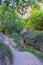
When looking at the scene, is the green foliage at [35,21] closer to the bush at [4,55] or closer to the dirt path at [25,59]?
the dirt path at [25,59]

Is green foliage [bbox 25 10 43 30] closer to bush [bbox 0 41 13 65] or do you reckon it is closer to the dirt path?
the dirt path

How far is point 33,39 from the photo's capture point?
789 cm

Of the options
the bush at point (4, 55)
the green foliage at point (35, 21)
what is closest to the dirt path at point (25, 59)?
the bush at point (4, 55)

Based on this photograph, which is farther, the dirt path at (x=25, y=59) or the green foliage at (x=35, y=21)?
the green foliage at (x=35, y=21)

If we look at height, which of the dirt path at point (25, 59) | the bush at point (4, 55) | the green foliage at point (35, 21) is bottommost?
the green foliage at point (35, 21)

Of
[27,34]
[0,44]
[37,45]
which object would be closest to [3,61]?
[0,44]

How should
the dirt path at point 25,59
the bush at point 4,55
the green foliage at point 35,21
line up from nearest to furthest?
1. the bush at point 4,55
2. the dirt path at point 25,59
3. the green foliage at point 35,21

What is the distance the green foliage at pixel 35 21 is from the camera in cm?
880

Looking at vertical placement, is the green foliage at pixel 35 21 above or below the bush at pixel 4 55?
below

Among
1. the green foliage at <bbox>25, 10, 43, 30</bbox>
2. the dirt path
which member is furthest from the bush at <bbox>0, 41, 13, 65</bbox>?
the green foliage at <bbox>25, 10, 43, 30</bbox>

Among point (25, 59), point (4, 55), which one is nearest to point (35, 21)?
point (25, 59)

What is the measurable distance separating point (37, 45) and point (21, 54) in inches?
92.5

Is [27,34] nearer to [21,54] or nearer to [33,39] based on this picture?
[33,39]

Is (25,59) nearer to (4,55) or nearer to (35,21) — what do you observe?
(4,55)
